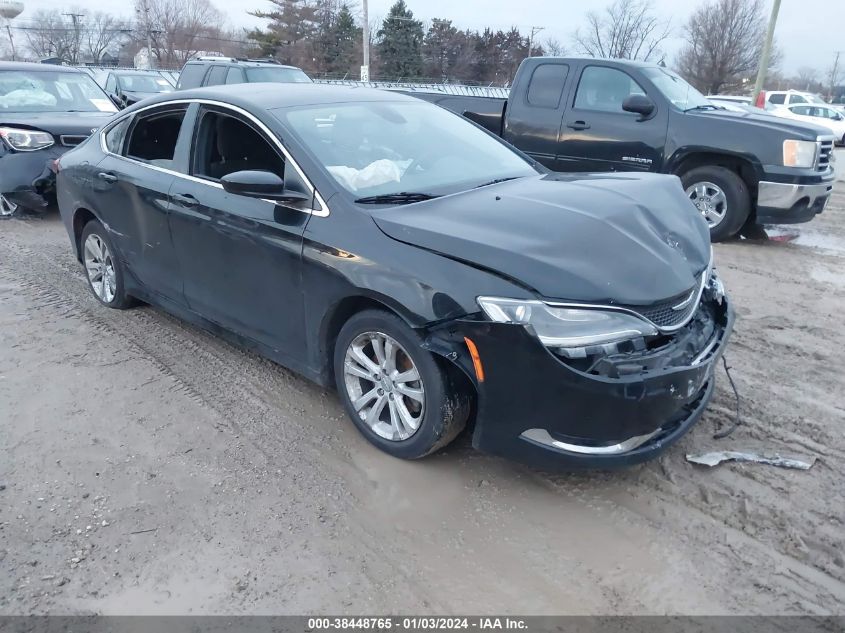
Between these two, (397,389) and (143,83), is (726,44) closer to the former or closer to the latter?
(143,83)

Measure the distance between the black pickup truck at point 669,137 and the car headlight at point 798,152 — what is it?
0.03 feet

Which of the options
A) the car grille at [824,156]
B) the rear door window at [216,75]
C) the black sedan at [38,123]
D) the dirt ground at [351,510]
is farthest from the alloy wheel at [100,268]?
the rear door window at [216,75]

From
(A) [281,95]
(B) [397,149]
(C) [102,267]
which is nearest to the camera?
(B) [397,149]

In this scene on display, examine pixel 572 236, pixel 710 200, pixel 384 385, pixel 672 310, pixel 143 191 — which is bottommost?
pixel 384 385

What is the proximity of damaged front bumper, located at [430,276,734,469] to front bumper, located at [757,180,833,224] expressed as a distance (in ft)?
16.6

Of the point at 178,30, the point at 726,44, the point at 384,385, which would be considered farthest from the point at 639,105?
the point at 178,30

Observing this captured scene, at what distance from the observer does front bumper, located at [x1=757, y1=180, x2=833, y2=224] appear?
7164mm

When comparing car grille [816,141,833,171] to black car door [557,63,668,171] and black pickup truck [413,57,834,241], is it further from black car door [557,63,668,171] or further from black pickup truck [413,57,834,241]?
black car door [557,63,668,171]

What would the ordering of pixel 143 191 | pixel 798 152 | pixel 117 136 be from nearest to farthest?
pixel 143 191
pixel 117 136
pixel 798 152

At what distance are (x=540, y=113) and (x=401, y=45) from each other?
46.9m

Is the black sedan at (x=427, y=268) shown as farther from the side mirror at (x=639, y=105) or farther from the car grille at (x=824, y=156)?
the car grille at (x=824, y=156)

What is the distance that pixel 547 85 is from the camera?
8438 mm

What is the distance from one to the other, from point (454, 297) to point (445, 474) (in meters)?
0.94

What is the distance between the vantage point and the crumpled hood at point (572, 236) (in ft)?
9.34
